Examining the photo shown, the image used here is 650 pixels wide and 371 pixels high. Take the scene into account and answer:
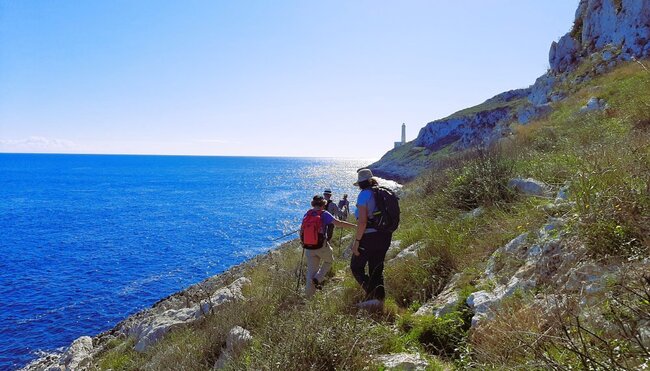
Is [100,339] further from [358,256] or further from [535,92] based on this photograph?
[535,92]

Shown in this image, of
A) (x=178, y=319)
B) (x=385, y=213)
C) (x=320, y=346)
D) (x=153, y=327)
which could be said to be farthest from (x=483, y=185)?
(x=153, y=327)

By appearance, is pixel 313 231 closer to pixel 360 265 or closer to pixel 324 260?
pixel 324 260

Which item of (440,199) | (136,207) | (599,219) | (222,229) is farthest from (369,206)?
(136,207)

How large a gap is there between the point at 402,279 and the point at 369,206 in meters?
1.41

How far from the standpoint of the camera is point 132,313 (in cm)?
1831

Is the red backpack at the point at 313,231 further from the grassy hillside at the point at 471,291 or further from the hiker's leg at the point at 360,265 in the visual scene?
the hiker's leg at the point at 360,265

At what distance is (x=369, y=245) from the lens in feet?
19.6

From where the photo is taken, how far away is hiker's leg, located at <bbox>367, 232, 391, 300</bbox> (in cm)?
593

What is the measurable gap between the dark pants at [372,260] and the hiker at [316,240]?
1.26 meters

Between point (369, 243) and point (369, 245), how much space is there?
0.03 meters

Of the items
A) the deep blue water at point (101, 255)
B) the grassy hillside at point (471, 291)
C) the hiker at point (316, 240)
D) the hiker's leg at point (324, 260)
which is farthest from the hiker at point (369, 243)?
the deep blue water at point (101, 255)

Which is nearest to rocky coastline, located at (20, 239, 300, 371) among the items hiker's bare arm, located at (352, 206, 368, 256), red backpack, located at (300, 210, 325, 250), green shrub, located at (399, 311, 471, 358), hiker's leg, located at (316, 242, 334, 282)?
hiker's leg, located at (316, 242, 334, 282)

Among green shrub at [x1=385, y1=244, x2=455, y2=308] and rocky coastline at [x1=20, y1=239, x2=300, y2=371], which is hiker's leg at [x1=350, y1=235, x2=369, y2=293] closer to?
green shrub at [x1=385, y1=244, x2=455, y2=308]

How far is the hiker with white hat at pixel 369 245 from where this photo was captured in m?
5.90
